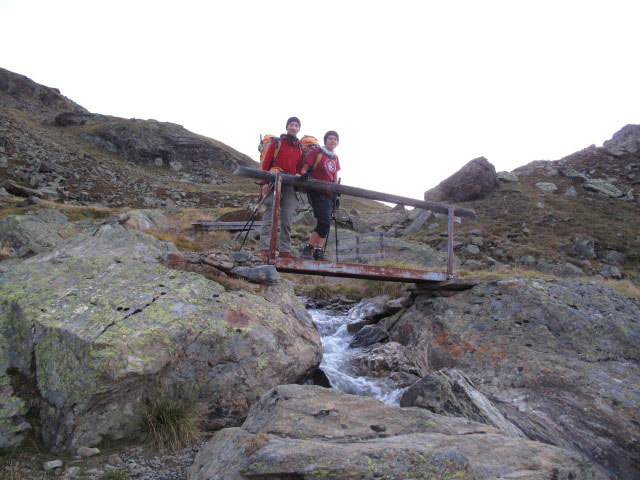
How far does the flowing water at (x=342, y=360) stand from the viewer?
5469mm

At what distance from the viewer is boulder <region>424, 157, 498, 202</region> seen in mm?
29359

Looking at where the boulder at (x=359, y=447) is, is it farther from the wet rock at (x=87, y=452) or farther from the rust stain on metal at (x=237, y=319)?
the rust stain on metal at (x=237, y=319)

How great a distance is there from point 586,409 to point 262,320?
4243 millimetres

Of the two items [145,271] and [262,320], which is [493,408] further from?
[145,271]

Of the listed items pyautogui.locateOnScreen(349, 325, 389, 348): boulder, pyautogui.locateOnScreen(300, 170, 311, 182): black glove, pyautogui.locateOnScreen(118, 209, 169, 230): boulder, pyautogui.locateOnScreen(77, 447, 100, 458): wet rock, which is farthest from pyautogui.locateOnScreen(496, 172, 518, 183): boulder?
pyautogui.locateOnScreen(77, 447, 100, 458): wet rock

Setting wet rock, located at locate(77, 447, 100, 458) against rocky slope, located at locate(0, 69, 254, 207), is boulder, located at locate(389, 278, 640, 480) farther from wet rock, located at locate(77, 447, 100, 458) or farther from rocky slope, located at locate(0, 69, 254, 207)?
rocky slope, located at locate(0, 69, 254, 207)

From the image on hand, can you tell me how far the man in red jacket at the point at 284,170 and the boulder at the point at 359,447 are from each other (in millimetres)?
3020

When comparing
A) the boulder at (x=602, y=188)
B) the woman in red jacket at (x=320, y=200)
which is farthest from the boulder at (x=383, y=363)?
the boulder at (x=602, y=188)

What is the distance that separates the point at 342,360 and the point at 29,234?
278 inches

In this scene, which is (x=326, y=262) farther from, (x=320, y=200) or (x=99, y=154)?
(x=99, y=154)

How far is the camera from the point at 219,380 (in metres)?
3.87

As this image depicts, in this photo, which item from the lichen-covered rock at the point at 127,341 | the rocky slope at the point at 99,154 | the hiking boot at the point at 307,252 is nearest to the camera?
the lichen-covered rock at the point at 127,341

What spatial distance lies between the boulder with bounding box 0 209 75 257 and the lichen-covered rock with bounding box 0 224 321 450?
8.23ft

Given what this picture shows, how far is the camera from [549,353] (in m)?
5.67
